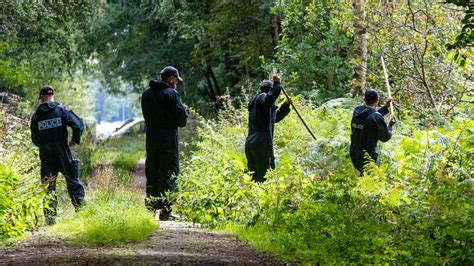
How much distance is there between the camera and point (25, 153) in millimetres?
12898

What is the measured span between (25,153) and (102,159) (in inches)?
548

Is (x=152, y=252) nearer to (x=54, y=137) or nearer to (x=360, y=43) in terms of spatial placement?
(x=54, y=137)

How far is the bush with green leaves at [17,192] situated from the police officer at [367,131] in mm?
4317

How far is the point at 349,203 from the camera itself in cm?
874

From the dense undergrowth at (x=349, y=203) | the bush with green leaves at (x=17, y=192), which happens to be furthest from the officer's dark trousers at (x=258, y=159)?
the bush with green leaves at (x=17, y=192)

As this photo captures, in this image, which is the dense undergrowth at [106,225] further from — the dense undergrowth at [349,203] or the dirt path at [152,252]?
the dense undergrowth at [349,203]

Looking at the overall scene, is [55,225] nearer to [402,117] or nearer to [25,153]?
[25,153]

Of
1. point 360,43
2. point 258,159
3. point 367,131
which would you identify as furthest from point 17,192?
point 360,43

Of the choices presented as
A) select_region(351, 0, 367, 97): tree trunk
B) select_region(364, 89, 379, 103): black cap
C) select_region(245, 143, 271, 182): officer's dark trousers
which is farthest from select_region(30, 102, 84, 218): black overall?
select_region(351, 0, 367, 97): tree trunk

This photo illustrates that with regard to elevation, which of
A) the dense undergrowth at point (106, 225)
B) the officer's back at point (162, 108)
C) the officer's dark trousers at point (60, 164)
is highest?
the officer's back at point (162, 108)

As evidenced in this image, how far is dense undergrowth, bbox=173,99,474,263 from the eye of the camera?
7.79 meters

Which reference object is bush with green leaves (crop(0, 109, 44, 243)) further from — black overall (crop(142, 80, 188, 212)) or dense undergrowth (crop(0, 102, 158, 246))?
black overall (crop(142, 80, 188, 212))

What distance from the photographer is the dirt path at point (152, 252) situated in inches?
293

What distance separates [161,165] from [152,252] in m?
4.67
